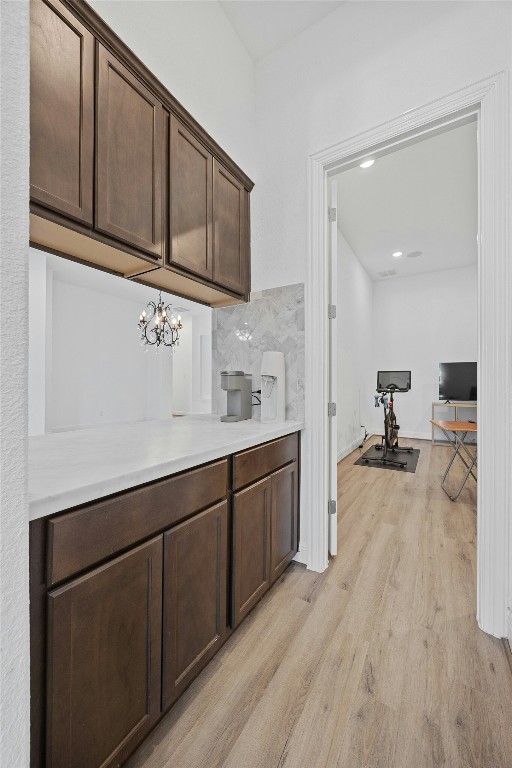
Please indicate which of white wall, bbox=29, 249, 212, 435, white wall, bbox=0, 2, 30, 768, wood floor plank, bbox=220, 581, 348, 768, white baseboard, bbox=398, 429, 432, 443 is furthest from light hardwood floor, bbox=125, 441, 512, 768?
white baseboard, bbox=398, 429, 432, 443

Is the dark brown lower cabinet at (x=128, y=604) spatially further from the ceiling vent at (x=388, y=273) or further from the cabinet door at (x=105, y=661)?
the ceiling vent at (x=388, y=273)

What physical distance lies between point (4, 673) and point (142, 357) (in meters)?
7.39

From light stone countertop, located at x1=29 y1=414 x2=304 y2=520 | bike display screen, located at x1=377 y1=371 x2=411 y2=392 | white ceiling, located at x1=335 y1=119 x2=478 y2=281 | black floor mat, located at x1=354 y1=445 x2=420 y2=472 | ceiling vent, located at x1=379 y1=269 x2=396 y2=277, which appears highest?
white ceiling, located at x1=335 y1=119 x2=478 y2=281

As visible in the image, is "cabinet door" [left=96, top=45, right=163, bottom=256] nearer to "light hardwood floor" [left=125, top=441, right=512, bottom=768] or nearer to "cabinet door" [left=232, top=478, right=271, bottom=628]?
"cabinet door" [left=232, top=478, right=271, bottom=628]

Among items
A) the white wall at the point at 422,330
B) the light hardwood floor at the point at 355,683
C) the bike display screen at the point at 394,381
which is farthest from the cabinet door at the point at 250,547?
the white wall at the point at 422,330

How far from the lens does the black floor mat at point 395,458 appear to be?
170 inches

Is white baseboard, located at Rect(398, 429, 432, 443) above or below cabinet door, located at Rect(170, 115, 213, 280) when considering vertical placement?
below

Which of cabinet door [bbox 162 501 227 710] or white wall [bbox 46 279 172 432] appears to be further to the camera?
white wall [bbox 46 279 172 432]

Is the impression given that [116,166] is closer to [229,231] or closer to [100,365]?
[229,231]

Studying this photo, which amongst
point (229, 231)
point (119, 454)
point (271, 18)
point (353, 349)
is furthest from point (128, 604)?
point (353, 349)

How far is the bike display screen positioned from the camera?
543 centimetres

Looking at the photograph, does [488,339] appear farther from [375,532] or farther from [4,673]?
[4,673]

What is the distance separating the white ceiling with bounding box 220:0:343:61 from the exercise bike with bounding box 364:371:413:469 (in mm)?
4210

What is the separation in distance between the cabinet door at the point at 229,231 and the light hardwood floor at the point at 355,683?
5.99 ft
